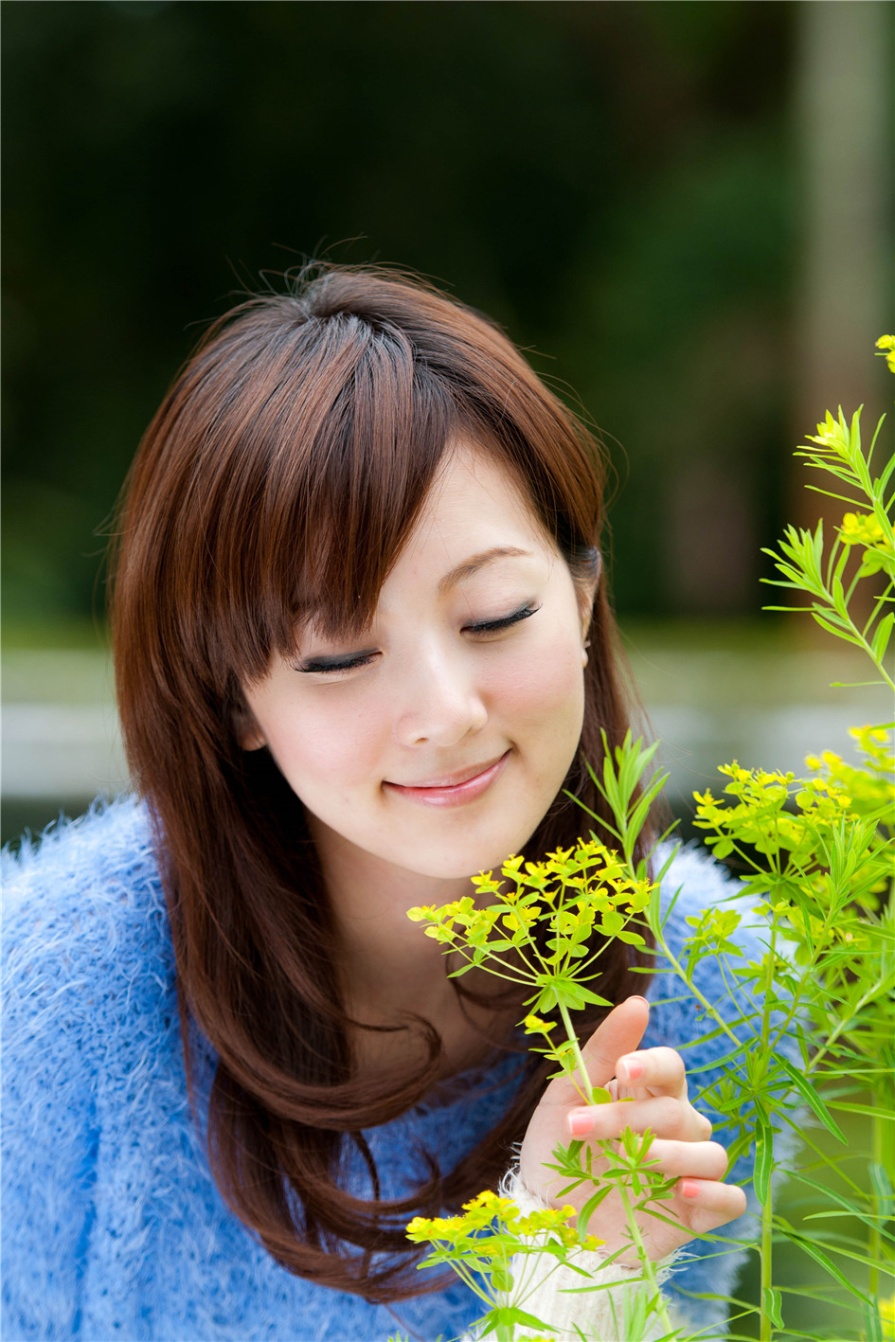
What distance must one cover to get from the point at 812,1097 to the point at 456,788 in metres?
0.43

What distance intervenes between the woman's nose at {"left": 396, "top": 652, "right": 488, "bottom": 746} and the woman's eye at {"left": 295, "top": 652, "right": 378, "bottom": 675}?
36 mm

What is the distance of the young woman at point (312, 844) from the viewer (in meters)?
0.94

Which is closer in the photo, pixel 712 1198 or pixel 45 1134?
pixel 712 1198

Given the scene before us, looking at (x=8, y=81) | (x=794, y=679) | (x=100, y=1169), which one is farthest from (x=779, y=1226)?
(x=8, y=81)

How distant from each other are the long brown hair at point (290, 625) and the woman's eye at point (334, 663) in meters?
0.03

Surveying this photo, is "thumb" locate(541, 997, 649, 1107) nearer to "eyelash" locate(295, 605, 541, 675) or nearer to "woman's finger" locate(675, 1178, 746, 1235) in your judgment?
"woman's finger" locate(675, 1178, 746, 1235)

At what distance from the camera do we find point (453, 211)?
7887 millimetres

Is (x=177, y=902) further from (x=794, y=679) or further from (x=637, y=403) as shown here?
(x=637, y=403)

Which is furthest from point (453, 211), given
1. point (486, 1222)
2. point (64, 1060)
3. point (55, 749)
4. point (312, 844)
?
point (486, 1222)

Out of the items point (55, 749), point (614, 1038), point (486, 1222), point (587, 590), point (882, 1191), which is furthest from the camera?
point (55, 749)

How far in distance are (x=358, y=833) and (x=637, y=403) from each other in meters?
6.87

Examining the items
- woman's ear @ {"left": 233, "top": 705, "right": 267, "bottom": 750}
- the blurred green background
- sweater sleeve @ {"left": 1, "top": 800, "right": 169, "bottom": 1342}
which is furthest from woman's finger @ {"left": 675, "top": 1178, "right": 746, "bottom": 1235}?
the blurred green background

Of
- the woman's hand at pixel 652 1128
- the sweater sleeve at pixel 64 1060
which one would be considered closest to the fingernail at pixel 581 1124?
the woman's hand at pixel 652 1128

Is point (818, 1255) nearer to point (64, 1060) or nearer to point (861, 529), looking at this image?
point (861, 529)
